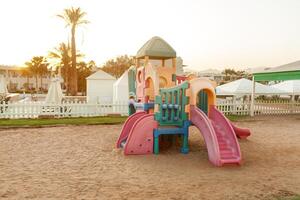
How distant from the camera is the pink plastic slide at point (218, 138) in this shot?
751 cm

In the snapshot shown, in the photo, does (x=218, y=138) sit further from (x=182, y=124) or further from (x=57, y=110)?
(x=57, y=110)

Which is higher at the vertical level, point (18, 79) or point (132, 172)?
point (18, 79)

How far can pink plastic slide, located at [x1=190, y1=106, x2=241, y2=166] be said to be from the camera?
24.6 ft

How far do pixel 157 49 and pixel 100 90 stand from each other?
1664 cm

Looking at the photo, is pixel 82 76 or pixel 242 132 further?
pixel 82 76

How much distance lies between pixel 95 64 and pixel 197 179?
75.6 m

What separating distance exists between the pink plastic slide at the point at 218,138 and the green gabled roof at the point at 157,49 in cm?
270

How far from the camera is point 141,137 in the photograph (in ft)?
28.1

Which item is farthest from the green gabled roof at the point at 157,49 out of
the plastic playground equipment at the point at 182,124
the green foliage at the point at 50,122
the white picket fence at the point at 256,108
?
the white picket fence at the point at 256,108

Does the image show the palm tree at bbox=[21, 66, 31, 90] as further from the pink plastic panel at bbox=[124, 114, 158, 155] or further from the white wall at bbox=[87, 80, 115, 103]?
the pink plastic panel at bbox=[124, 114, 158, 155]

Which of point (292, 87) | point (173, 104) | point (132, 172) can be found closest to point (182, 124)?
point (173, 104)

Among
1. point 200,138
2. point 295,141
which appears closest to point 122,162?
point 200,138

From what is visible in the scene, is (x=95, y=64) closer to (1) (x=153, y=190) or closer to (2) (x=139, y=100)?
(2) (x=139, y=100)

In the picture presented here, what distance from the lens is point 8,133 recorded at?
11.6 m
